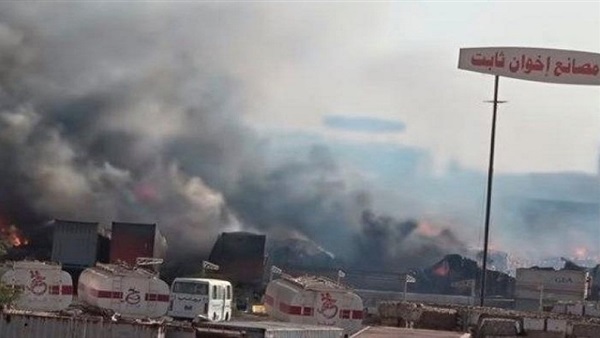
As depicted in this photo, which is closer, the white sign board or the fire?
the white sign board

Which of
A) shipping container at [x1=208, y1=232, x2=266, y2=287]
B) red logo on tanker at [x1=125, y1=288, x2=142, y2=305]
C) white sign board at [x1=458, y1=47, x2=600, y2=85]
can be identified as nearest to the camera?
red logo on tanker at [x1=125, y1=288, x2=142, y2=305]

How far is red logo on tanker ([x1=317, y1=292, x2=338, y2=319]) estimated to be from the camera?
35438mm

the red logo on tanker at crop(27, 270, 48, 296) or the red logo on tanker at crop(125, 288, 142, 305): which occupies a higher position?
the red logo on tanker at crop(27, 270, 48, 296)

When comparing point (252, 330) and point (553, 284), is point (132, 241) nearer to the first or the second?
point (553, 284)

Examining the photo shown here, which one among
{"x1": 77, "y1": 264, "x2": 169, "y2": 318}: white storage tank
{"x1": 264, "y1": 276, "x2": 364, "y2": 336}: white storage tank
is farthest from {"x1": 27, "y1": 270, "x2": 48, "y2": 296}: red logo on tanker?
{"x1": 264, "y1": 276, "x2": 364, "y2": 336}: white storage tank

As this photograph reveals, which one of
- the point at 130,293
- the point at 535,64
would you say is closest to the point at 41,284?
the point at 130,293

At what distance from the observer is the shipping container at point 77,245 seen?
188 feet

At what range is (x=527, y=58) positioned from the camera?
159 ft

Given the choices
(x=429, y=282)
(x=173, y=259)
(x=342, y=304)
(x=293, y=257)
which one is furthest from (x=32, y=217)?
(x=342, y=304)

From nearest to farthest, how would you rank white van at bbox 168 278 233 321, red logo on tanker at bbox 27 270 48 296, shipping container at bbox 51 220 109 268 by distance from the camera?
white van at bbox 168 278 233 321 < red logo on tanker at bbox 27 270 48 296 < shipping container at bbox 51 220 109 268

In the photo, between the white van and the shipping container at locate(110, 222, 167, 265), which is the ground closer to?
the white van

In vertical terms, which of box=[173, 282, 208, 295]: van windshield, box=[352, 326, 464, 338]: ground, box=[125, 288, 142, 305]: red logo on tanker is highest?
box=[352, 326, 464, 338]: ground

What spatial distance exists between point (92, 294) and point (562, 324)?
16.5 meters

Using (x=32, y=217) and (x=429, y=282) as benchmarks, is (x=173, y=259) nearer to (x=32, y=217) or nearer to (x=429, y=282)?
(x=32, y=217)
